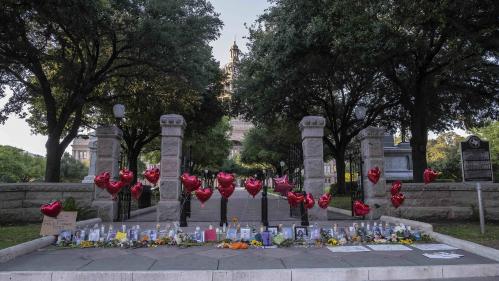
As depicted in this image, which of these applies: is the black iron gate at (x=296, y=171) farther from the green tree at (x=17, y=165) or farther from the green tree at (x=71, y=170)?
the green tree at (x=17, y=165)

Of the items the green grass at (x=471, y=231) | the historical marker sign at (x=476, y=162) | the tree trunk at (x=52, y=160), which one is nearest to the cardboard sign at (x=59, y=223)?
the tree trunk at (x=52, y=160)

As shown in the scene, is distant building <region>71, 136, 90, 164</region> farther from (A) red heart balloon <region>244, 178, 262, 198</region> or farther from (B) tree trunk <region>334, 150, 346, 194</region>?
(A) red heart balloon <region>244, 178, 262, 198</region>

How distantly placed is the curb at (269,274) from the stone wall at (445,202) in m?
7.02

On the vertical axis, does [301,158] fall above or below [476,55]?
below

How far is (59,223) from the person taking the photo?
9.14 m

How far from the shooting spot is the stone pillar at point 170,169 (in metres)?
12.4

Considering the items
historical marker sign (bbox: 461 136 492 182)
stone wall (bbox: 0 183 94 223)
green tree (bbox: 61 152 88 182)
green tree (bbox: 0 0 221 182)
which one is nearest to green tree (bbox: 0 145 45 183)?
green tree (bbox: 61 152 88 182)

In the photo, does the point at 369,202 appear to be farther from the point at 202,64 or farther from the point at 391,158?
the point at 391,158

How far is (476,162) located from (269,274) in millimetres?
8407

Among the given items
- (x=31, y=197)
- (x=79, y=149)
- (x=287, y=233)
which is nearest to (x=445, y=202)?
(x=287, y=233)

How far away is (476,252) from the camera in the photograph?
787 centimetres

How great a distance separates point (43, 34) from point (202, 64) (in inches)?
291

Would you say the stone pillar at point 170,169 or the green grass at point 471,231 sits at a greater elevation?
the stone pillar at point 170,169

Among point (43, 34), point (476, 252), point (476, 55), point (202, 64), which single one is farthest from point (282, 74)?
point (476, 252)
